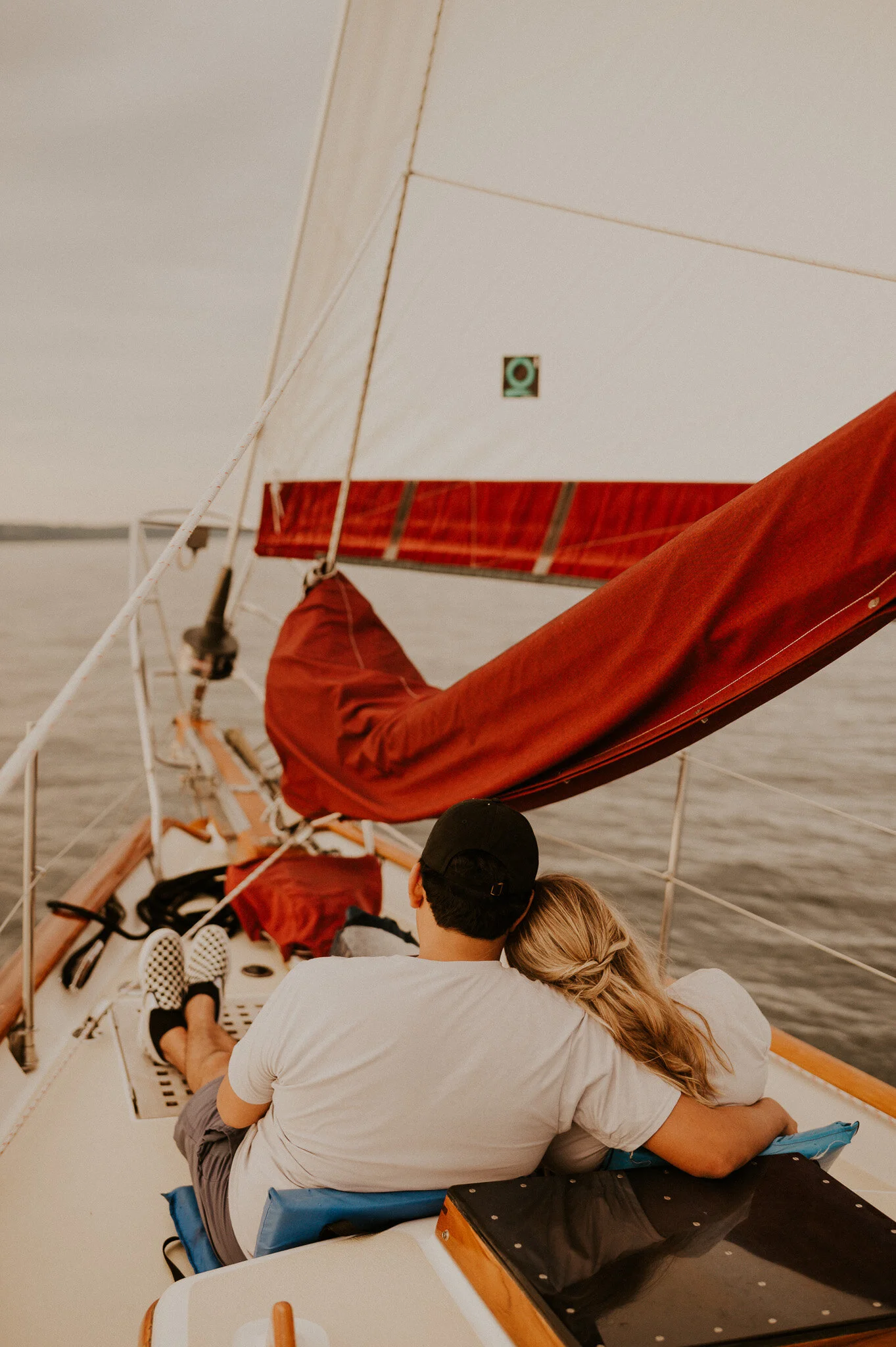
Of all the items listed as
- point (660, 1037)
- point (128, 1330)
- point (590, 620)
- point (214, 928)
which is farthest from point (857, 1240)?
point (214, 928)

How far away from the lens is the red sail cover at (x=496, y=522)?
7.23ft

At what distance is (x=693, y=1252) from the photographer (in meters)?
0.99

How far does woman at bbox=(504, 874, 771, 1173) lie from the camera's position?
1.18 meters

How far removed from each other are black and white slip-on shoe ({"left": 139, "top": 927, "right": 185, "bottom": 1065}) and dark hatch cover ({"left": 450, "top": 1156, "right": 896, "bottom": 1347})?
1021mm

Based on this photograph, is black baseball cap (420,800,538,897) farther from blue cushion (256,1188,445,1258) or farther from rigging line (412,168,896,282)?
rigging line (412,168,896,282)

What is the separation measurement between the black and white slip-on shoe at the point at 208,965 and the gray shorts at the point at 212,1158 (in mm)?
413

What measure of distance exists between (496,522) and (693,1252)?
1.77 m

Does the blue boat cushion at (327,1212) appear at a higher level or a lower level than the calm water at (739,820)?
higher

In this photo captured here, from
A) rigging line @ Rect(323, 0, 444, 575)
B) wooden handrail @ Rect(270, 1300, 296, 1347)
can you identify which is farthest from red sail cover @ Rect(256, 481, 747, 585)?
wooden handrail @ Rect(270, 1300, 296, 1347)

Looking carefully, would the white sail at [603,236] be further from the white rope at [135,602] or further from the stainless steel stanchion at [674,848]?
the stainless steel stanchion at [674,848]

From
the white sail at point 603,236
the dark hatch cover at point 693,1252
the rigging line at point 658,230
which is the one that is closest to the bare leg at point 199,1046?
the dark hatch cover at point 693,1252

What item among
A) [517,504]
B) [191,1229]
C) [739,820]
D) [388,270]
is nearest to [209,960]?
[191,1229]

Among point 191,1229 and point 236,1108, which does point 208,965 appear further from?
point 236,1108

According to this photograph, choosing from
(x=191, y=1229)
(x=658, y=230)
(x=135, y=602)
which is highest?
(x=658, y=230)
